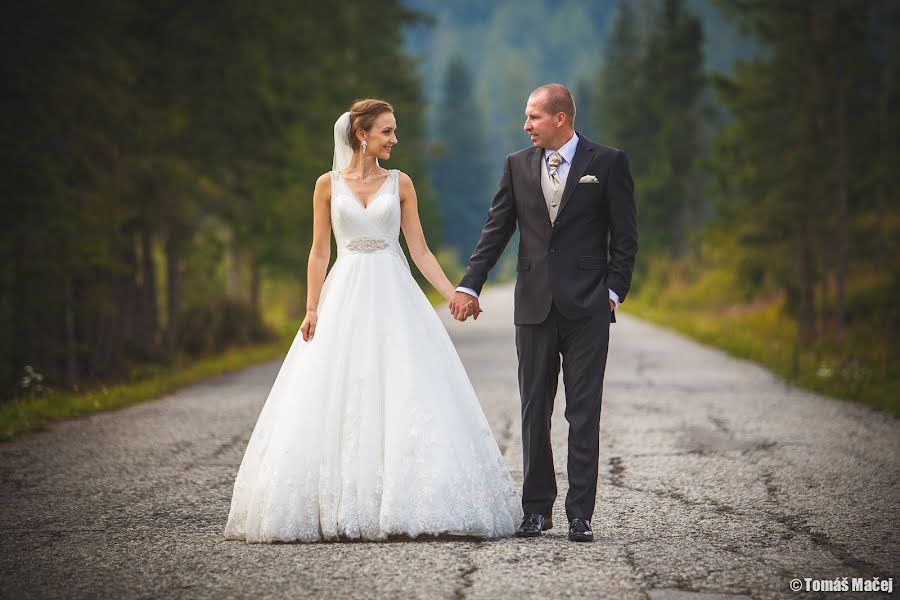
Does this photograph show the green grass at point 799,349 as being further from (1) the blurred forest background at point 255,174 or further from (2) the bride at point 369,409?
(2) the bride at point 369,409

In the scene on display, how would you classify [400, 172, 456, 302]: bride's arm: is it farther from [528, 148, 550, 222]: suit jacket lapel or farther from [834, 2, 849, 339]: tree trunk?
[834, 2, 849, 339]: tree trunk

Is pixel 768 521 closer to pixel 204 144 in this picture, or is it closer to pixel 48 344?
pixel 48 344

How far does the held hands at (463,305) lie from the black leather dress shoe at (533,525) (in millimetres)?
1108

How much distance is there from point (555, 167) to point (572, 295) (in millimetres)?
687

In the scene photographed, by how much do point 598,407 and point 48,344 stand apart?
37.8 feet

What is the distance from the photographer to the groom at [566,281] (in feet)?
17.4

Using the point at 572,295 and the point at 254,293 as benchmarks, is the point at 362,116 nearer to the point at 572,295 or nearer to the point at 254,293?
the point at 572,295

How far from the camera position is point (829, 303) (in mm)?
26219

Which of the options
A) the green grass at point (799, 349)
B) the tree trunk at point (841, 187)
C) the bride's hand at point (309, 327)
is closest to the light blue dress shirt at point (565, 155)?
the bride's hand at point (309, 327)

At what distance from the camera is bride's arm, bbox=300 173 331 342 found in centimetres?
572

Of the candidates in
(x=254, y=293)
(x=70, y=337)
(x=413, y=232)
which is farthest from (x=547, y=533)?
(x=254, y=293)

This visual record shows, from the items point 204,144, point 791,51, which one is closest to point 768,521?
point 204,144

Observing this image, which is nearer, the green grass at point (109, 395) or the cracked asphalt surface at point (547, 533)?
the cracked asphalt surface at point (547, 533)

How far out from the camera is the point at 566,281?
209 inches
